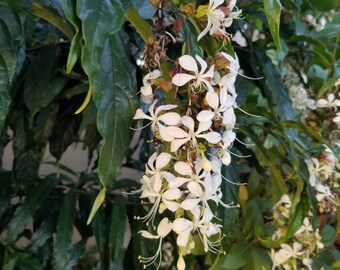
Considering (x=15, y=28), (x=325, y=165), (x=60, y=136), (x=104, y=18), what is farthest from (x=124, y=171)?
(x=104, y=18)

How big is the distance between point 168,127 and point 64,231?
424mm

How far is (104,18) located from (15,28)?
0.54 feet

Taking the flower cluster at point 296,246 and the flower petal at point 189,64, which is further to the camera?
the flower cluster at point 296,246

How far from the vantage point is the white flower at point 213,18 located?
0.40 metres

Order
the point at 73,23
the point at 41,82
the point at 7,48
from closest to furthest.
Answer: the point at 73,23 < the point at 7,48 < the point at 41,82

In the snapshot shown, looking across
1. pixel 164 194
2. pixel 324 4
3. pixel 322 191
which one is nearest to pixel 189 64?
pixel 164 194

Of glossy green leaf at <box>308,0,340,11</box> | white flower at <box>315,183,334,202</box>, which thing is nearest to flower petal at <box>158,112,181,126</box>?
white flower at <box>315,183,334,202</box>

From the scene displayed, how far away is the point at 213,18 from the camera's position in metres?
0.41

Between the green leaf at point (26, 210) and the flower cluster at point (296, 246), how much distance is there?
0.42 meters

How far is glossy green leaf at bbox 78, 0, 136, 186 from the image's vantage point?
338mm

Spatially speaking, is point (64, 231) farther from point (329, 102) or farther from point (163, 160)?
point (329, 102)

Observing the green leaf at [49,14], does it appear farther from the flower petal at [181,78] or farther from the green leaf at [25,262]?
the green leaf at [25,262]

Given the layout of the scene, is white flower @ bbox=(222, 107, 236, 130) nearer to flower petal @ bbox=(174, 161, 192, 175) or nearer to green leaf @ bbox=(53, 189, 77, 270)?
flower petal @ bbox=(174, 161, 192, 175)

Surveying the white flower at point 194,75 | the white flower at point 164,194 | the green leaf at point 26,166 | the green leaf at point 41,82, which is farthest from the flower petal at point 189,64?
the green leaf at point 26,166
